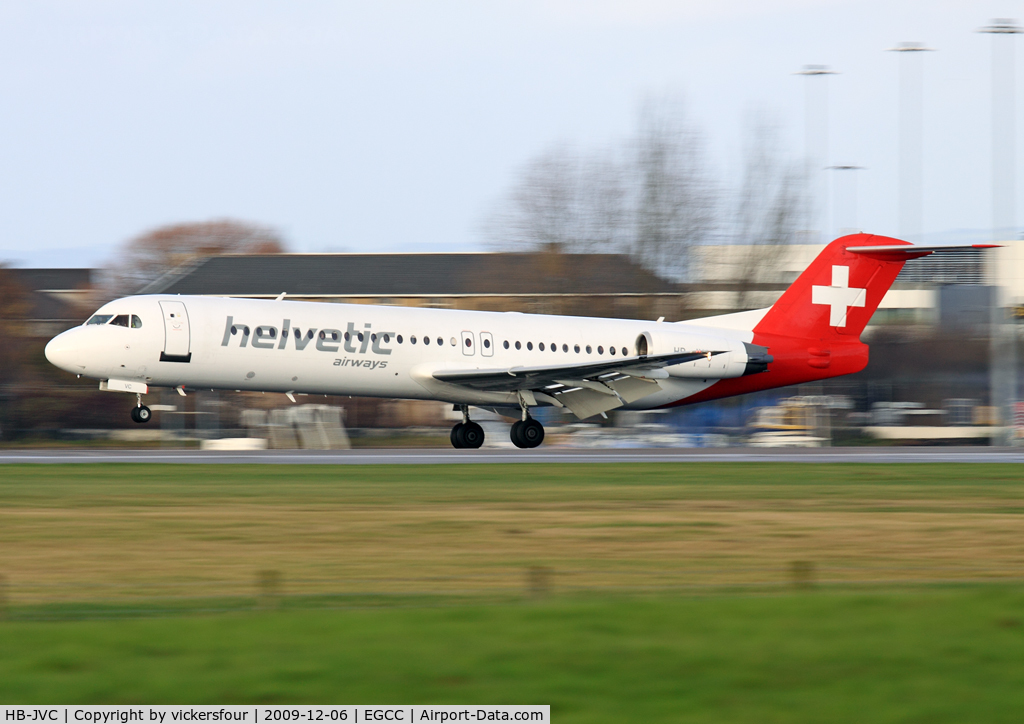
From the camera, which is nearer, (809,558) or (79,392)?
(809,558)

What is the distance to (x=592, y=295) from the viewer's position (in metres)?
43.3

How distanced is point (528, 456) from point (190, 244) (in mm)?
71708

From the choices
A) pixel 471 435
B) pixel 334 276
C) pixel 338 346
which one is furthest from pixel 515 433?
pixel 334 276

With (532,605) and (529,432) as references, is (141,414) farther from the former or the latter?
(532,605)

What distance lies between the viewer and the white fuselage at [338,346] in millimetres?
27250

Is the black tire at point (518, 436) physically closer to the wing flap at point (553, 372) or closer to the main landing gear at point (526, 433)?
the main landing gear at point (526, 433)

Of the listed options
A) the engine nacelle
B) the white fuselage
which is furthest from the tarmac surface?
the engine nacelle

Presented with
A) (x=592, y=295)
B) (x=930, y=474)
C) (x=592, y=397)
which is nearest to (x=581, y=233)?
(x=592, y=295)

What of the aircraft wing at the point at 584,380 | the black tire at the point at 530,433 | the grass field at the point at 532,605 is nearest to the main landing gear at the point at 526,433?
the black tire at the point at 530,433

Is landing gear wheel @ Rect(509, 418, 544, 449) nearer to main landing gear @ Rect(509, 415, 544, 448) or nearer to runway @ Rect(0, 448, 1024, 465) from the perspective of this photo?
main landing gear @ Rect(509, 415, 544, 448)

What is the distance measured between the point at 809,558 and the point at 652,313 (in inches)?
1157

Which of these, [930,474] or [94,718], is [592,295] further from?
[94,718]

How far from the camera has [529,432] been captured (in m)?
31.0

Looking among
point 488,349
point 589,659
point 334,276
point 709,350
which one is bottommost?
point 589,659
